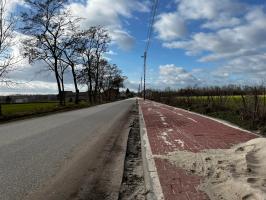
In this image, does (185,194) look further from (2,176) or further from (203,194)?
(2,176)

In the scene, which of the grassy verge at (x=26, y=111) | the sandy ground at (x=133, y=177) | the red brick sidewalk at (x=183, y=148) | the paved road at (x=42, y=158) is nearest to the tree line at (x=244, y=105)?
the red brick sidewalk at (x=183, y=148)

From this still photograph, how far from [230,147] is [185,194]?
4558 millimetres

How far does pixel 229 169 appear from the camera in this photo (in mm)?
7090

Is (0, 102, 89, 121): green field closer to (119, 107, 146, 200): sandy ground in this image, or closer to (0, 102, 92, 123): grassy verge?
(0, 102, 92, 123): grassy verge

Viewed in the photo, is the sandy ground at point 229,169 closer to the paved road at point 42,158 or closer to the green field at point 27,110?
the paved road at point 42,158

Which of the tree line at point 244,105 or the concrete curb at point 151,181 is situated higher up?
the tree line at point 244,105

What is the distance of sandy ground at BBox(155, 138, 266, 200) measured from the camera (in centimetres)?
Answer: 566

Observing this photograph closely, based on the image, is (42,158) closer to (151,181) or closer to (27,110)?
(151,181)

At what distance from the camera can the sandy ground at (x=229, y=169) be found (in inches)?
223

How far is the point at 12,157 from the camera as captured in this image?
31.3ft

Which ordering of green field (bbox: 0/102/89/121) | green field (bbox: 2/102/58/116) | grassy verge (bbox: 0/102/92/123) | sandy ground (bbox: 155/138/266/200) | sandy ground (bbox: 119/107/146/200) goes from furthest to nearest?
green field (bbox: 2/102/58/116) → green field (bbox: 0/102/89/121) → grassy verge (bbox: 0/102/92/123) → sandy ground (bbox: 119/107/146/200) → sandy ground (bbox: 155/138/266/200)

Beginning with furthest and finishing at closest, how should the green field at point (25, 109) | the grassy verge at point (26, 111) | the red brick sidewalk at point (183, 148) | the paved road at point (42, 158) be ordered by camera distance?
1. the green field at point (25, 109)
2. the grassy verge at point (26, 111)
3. the paved road at point (42, 158)
4. the red brick sidewalk at point (183, 148)

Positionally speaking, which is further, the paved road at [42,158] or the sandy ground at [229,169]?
the paved road at [42,158]

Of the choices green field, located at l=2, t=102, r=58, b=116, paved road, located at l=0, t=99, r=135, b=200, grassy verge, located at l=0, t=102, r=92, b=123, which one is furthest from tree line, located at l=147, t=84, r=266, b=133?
green field, located at l=2, t=102, r=58, b=116
